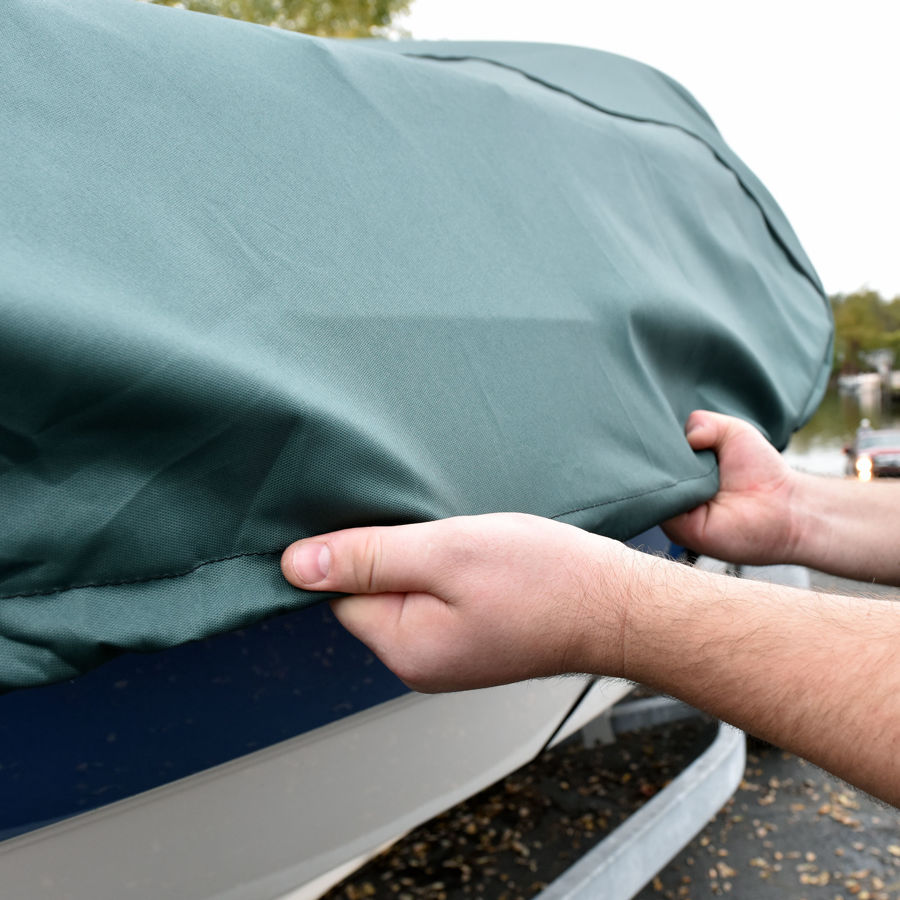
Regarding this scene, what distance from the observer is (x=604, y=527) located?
3.88 feet

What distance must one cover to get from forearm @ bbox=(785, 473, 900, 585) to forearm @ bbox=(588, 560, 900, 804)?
774 mm

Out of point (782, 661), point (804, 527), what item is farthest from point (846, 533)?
point (782, 661)

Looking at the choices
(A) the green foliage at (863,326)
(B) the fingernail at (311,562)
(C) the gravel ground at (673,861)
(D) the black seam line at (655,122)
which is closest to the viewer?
(B) the fingernail at (311,562)

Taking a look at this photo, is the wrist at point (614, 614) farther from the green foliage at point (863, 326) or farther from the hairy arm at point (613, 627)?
the green foliage at point (863, 326)

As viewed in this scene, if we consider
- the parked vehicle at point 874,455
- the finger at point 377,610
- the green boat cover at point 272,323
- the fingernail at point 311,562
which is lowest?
the parked vehicle at point 874,455

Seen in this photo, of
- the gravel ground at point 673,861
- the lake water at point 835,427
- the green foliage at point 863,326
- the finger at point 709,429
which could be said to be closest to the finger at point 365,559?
the finger at point 709,429

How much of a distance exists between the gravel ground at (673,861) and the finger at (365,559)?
6.86 ft

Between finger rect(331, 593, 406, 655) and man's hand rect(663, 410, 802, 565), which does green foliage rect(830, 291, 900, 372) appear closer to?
man's hand rect(663, 410, 802, 565)

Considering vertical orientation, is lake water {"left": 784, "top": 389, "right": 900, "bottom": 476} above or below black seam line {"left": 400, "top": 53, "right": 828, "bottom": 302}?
below

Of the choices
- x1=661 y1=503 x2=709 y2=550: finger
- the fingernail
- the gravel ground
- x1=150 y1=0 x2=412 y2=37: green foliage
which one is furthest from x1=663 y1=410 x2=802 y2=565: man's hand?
x1=150 y1=0 x2=412 y2=37: green foliage

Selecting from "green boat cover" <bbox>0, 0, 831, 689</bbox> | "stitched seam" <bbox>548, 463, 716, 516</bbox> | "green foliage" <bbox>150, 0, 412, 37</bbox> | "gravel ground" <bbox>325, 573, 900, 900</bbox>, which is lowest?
"gravel ground" <bbox>325, 573, 900, 900</bbox>

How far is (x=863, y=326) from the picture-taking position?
47750mm

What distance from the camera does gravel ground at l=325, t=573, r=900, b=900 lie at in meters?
2.65

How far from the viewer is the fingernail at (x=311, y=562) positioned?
34.0 inches
